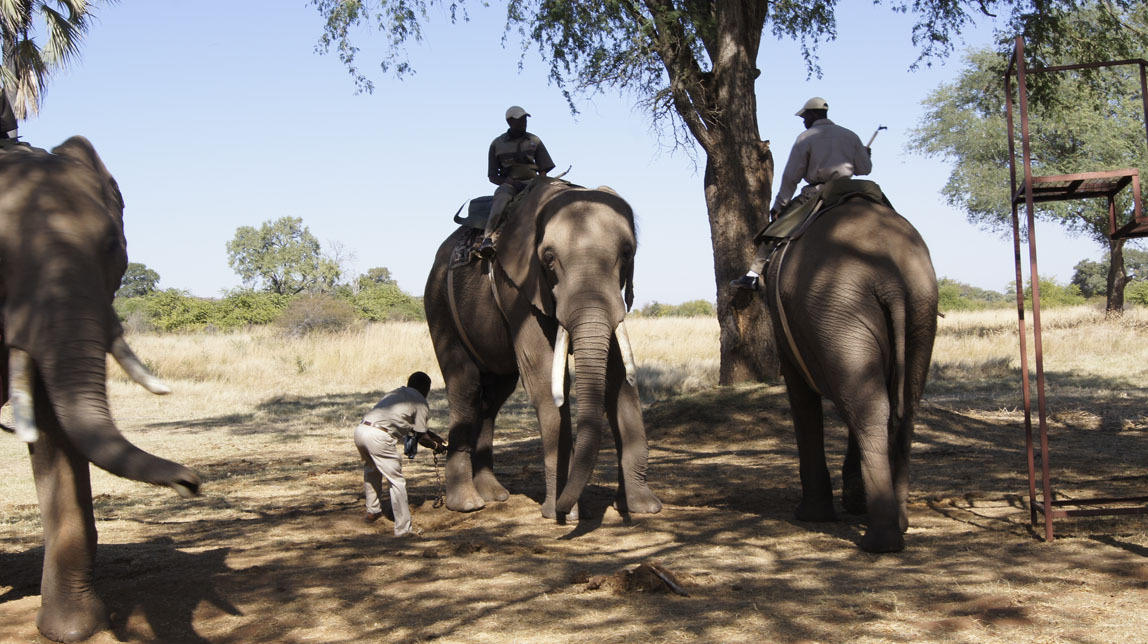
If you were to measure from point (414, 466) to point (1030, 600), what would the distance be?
8015 millimetres

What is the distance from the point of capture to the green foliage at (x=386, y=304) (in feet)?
161

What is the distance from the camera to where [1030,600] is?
5410 mm

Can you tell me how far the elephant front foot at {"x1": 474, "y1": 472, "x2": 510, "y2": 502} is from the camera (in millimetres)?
9695

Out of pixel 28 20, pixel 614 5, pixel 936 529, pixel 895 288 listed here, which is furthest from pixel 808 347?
pixel 28 20

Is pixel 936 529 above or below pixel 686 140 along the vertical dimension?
below

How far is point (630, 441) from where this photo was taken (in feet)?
28.0

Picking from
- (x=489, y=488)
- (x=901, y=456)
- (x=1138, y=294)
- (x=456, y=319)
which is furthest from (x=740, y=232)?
(x=1138, y=294)

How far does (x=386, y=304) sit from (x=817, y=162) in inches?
1721

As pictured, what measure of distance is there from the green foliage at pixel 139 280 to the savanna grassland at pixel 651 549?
283 feet

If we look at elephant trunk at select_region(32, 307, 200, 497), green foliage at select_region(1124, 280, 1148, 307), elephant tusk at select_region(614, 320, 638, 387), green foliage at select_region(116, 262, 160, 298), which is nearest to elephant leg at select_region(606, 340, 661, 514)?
elephant tusk at select_region(614, 320, 638, 387)

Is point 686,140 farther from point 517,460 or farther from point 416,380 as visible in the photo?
point 416,380

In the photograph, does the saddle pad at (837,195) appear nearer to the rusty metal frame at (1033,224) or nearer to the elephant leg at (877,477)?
the rusty metal frame at (1033,224)

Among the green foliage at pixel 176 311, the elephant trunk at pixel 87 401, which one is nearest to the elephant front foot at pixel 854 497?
the elephant trunk at pixel 87 401

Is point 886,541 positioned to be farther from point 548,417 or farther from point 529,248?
point 529,248
